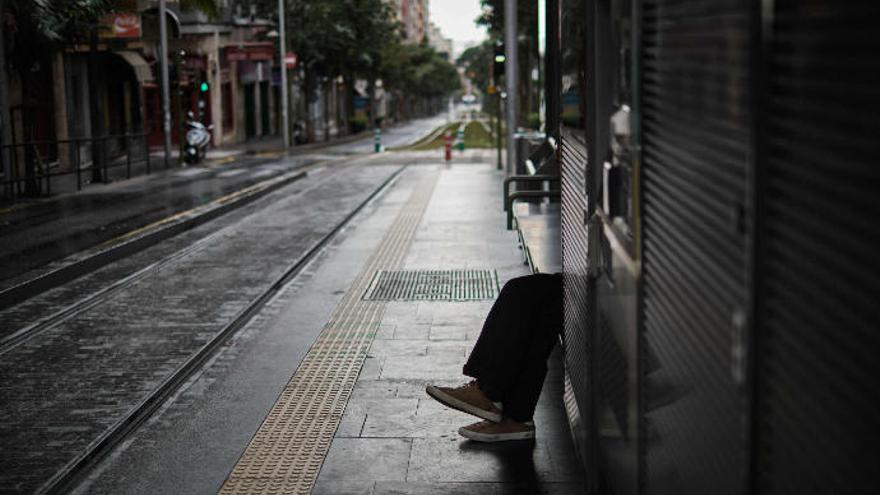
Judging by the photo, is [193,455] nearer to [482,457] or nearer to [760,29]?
[482,457]

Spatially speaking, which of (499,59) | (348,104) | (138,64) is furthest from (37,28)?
(348,104)

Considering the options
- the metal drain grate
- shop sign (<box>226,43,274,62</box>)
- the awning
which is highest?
shop sign (<box>226,43,274,62</box>)

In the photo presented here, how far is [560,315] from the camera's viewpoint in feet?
19.3

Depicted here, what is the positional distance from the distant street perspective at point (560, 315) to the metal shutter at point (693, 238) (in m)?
0.01

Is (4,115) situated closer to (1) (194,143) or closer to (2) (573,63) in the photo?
(1) (194,143)

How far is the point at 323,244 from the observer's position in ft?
48.1

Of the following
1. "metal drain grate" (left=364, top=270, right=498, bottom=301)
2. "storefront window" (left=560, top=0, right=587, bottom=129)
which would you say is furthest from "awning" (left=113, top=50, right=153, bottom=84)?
"storefront window" (left=560, top=0, right=587, bottom=129)

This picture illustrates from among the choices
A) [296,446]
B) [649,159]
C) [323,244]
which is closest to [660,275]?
[649,159]

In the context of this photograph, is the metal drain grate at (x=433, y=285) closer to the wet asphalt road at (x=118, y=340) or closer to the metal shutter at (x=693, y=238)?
the wet asphalt road at (x=118, y=340)

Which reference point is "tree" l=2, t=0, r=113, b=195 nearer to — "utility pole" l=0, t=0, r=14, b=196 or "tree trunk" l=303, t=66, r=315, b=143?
"utility pole" l=0, t=0, r=14, b=196

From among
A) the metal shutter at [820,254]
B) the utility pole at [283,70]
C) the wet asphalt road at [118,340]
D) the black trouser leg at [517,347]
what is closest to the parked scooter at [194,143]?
the utility pole at [283,70]

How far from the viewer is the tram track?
5484 mm

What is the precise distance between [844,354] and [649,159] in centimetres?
164

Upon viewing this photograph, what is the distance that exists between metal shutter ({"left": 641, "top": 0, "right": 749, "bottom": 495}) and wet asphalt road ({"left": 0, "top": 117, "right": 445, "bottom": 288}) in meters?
8.76
